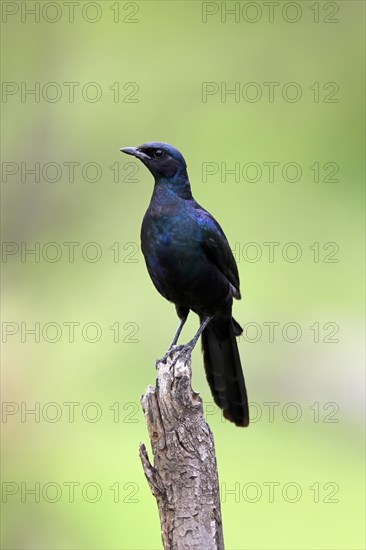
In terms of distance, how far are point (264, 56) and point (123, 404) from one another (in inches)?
326

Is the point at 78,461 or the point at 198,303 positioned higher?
the point at 198,303

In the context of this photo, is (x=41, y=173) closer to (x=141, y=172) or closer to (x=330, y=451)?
(x=141, y=172)

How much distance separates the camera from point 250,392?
36.2 ft

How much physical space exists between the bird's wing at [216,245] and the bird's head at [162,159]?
257mm

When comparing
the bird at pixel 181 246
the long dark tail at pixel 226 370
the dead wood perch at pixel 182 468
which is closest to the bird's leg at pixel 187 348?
the bird at pixel 181 246

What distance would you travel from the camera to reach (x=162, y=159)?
5.05 m

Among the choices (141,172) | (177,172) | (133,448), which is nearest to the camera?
(177,172)

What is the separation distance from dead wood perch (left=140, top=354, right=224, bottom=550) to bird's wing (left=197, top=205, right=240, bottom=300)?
3.21 ft

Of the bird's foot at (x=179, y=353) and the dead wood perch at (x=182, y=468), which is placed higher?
the bird's foot at (x=179, y=353)

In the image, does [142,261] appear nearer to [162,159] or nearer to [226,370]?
[226,370]

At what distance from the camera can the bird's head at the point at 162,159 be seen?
5.04 metres

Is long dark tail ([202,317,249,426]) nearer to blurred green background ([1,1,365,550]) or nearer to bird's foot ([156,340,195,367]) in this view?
bird's foot ([156,340,195,367])

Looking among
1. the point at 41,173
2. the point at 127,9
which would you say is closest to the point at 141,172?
the point at 41,173

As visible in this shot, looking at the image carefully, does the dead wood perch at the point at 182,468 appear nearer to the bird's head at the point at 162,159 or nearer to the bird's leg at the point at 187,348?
the bird's leg at the point at 187,348
